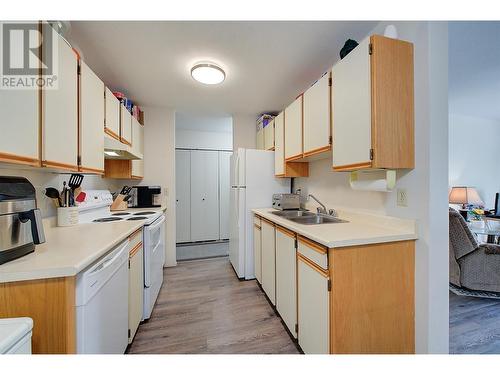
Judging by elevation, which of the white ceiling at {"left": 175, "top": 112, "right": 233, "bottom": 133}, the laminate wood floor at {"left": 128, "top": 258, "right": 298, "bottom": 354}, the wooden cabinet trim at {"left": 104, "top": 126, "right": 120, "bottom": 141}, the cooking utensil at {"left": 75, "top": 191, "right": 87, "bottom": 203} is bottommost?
the laminate wood floor at {"left": 128, "top": 258, "right": 298, "bottom": 354}

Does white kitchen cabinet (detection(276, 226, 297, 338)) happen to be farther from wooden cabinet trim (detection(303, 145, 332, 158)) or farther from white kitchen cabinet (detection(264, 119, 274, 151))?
white kitchen cabinet (detection(264, 119, 274, 151))

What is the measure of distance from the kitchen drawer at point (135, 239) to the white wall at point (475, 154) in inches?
194

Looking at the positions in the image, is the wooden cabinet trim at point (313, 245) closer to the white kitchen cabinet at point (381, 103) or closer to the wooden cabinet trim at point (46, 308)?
the white kitchen cabinet at point (381, 103)

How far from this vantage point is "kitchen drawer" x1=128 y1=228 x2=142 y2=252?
153 centimetres

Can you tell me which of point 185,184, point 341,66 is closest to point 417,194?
point 341,66

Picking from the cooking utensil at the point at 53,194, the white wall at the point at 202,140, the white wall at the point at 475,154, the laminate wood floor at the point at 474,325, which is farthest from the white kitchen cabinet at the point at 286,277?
the white wall at the point at 475,154

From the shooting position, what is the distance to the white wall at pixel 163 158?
3.05 meters

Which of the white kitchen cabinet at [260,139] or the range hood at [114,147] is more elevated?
the white kitchen cabinet at [260,139]

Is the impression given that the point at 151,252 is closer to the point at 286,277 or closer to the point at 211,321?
the point at 211,321

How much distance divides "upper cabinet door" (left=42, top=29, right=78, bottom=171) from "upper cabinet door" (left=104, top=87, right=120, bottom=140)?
0.49 metres

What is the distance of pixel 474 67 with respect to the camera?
2.15 meters

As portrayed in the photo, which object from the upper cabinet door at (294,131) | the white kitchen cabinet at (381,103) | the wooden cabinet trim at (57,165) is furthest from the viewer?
the upper cabinet door at (294,131)

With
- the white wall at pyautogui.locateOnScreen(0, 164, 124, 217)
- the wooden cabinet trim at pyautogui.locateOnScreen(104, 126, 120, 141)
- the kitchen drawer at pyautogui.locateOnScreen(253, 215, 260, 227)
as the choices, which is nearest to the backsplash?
the white wall at pyautogui.locateOnScreen(0, 164, 124, 217)

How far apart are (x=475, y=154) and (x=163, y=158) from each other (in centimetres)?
550
